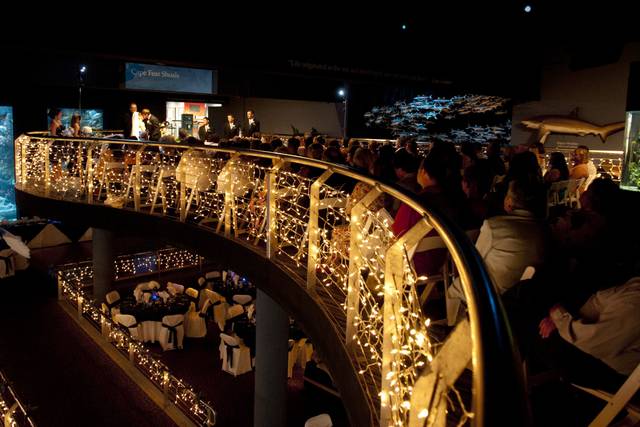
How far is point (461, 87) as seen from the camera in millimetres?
13500

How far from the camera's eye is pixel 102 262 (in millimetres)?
13211

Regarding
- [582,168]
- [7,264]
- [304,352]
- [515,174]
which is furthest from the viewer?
[7,264]

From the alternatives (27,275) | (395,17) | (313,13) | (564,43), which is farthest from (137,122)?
(564,43)

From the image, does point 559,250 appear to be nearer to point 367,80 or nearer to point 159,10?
point 159,10

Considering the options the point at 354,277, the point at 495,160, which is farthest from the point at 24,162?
the point at 354,277

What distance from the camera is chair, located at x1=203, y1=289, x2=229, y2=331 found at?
41.4 ft

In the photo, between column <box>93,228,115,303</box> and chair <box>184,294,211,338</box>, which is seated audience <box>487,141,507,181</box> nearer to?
chair <box>184,294,211,338</box>

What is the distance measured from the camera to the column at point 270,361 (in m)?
7.23

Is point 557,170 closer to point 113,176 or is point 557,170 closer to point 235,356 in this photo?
point 235,356

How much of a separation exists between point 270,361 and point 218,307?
552 centimetres

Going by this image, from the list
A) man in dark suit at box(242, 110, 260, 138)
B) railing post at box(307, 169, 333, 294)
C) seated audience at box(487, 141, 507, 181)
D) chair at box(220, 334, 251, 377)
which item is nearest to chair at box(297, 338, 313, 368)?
chair at box(220, 334, 251, 377)

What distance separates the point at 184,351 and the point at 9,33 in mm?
6787

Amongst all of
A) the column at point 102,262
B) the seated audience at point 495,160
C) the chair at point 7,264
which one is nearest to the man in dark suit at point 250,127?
the column at point 102,262

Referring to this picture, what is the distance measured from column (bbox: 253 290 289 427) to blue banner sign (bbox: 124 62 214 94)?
33.8ft
